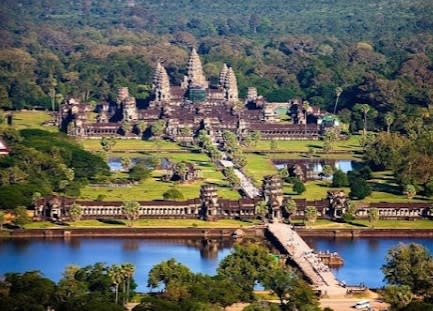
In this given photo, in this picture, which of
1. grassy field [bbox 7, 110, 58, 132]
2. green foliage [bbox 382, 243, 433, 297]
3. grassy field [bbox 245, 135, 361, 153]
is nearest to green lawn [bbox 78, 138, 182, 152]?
grassy field [bbox 7, 110, 58, 132]

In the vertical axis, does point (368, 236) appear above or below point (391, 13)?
below

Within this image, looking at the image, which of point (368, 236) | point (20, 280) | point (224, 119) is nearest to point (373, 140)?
point (224, 119)

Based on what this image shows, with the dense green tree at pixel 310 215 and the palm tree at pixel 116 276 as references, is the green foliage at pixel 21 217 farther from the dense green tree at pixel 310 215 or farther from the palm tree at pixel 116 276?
the palm tree at pixel 116 276

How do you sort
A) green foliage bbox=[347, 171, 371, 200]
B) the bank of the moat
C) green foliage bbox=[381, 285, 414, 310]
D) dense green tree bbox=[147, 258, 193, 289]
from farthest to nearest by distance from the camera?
1. green foliage bbox=[347, 171, 371, 200]
2. the bank of the moat
3. dense green tree bbox=[147, 258, 193, 289]
4. green foliage bbox=[381, 285, 414, 310]

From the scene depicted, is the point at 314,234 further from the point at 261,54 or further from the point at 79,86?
the point at 261,54

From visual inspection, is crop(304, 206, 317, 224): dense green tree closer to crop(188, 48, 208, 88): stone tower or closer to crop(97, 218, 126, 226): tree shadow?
crop(97, 218, 126, 226): tree shadow

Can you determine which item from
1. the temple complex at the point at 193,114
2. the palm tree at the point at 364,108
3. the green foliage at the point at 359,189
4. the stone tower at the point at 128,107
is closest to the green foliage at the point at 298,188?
the green foliage at the point at 359,189

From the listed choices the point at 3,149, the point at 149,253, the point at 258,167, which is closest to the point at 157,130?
the point at 258,167
